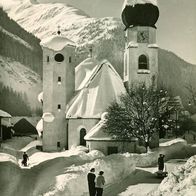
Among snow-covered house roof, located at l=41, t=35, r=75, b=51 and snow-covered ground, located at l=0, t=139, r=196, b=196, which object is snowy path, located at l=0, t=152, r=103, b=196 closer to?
snow-covered ground, located at l=0, t=139, r=196, b=196

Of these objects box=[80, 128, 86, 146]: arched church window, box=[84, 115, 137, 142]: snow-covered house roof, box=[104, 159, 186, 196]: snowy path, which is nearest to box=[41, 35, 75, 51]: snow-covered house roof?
box=[80, 128, 86, 146]: arched church window

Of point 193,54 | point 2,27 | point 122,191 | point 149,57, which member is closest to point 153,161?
point 122,191

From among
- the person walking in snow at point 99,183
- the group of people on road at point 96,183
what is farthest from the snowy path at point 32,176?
the person walking in snow at point 99,183

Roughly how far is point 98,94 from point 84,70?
11.7 ft

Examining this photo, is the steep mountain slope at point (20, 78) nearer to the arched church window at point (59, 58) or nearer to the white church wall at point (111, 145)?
the arched church window at point (59, 58)

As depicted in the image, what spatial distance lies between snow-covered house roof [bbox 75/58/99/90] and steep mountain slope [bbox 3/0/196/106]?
301mm

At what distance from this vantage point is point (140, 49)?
14.4 metres

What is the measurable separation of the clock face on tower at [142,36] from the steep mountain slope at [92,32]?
1.66 feet

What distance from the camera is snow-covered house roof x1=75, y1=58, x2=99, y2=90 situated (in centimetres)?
1683

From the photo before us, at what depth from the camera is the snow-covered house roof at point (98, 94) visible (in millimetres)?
13758

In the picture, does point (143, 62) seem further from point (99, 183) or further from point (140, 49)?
point (99, 183)

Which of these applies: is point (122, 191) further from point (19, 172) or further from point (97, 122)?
point (97, 122)

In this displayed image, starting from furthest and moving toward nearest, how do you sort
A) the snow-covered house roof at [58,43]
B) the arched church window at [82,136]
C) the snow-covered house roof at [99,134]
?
1. the snow-covered house roof at [58,43]
2. the arched church window at [82,136]
3. the snow-covered house roof at [99,134]

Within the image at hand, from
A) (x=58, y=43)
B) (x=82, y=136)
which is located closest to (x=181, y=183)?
(x=82, y=136)
